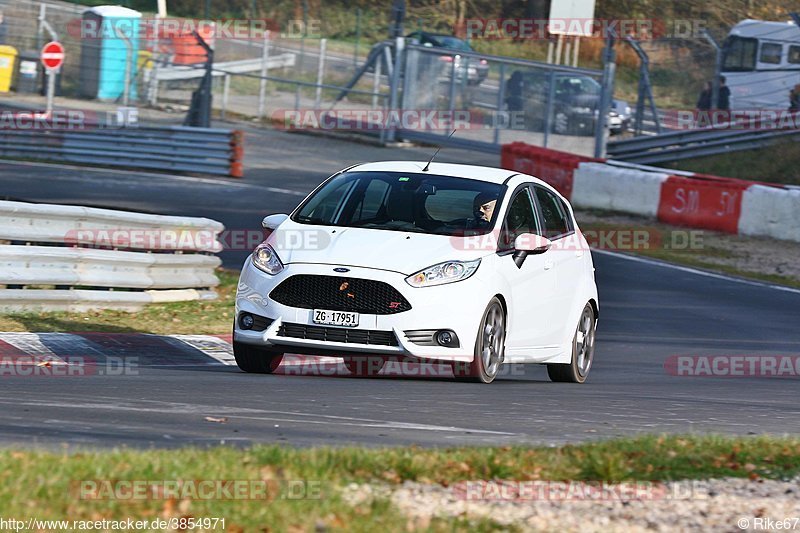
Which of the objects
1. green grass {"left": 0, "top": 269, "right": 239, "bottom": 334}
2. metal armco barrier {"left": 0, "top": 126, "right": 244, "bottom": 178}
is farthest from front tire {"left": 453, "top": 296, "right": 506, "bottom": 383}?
metal armco barrier {"left": 0, "top": 126, "right": 244, "bottom": 178}

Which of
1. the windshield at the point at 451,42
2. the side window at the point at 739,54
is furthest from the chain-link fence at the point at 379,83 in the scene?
the windshield at the point at 451,42

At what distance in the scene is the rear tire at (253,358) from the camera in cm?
1028

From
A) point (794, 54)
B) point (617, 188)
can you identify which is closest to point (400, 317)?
point (617, 188)

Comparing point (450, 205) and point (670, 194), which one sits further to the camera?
point (670, 194)

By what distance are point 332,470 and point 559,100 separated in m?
27.2

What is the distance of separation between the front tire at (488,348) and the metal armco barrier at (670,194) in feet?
44.5

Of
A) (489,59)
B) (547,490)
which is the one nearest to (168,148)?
(489,59)

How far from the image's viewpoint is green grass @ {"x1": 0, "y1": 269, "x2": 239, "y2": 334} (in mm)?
12227

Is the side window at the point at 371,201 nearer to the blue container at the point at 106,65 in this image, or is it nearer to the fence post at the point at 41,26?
the blue container at the point at 106,65

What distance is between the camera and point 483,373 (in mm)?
10125

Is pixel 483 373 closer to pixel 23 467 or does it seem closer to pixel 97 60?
pixel 23 467

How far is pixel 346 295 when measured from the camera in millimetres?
9648

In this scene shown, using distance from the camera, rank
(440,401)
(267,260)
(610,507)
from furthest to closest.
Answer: (267,260)
(440,401)
(610,507)

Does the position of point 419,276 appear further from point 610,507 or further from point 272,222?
point 610,507
